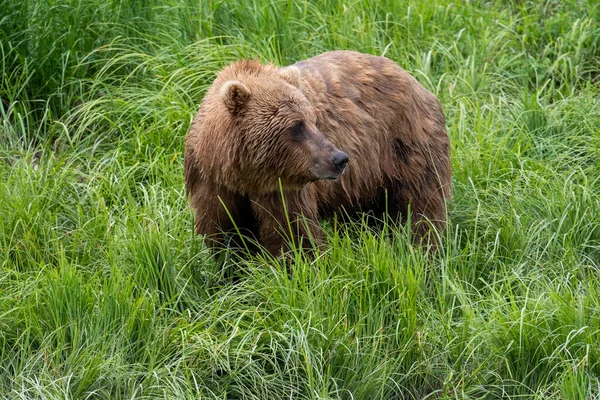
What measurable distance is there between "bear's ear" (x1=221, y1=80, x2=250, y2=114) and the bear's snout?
535mm

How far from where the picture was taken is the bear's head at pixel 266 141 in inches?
213

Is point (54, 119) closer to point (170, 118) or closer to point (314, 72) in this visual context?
point (170, 118)

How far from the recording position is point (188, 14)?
803 centimetres

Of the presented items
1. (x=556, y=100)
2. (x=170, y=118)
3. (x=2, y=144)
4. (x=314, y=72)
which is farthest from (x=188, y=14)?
(x=556, y=100)

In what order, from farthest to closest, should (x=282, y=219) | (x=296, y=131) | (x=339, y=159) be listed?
(x=282, y=219) → (x=296, y=131) → (x=339, y=159)

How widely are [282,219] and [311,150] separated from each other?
0.42m

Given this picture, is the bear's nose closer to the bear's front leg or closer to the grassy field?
the bear's front leg

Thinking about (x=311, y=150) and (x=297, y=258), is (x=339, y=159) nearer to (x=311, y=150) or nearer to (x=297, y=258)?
(x=311, y=150)

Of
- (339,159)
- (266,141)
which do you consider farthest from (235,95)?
(339,159)

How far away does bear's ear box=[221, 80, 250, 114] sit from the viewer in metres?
5.30

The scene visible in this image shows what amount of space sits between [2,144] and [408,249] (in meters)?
3.04

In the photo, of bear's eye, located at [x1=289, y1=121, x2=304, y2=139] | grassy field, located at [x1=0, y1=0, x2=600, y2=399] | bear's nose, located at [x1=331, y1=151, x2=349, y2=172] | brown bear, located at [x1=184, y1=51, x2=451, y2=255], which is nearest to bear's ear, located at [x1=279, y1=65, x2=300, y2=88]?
brown bear, located at [x1=184, y1=51, x2=451, y2=255]

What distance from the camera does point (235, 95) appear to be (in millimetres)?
5352

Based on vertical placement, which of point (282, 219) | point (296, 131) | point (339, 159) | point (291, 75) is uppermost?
point (291, 75)
